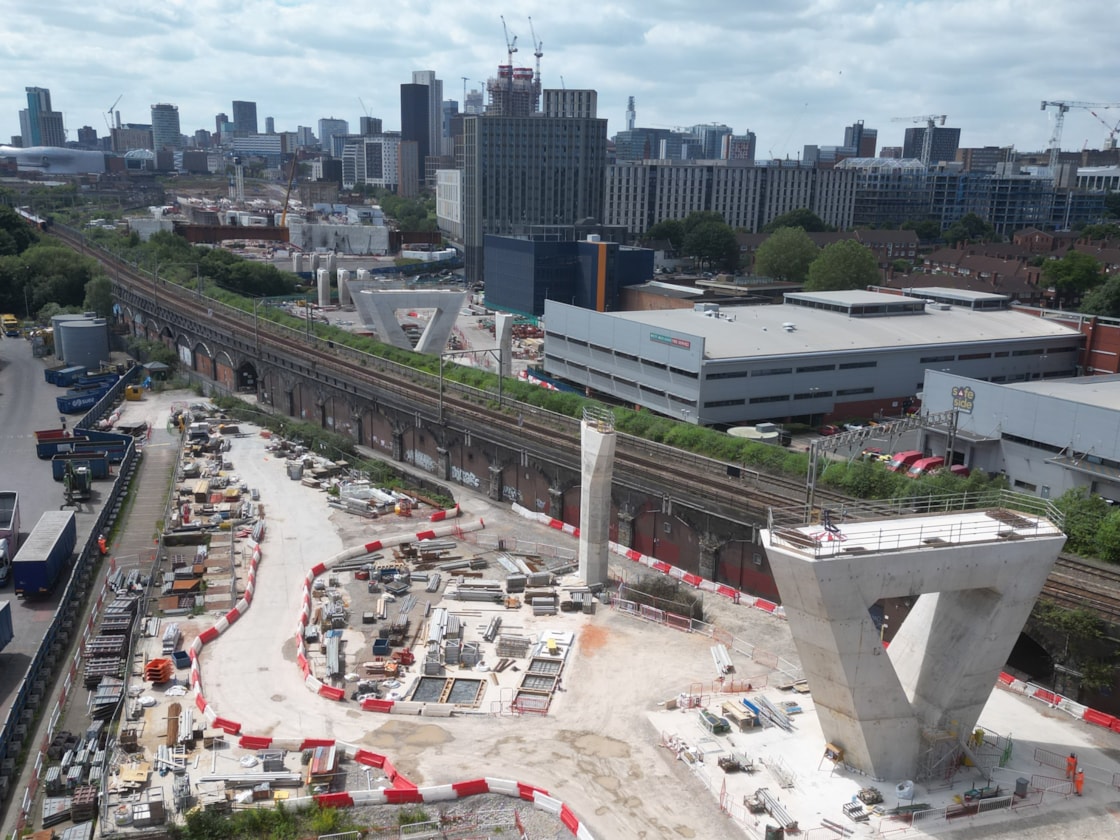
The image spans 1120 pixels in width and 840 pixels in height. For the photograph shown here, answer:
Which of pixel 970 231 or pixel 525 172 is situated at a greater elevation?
pixel 525 172

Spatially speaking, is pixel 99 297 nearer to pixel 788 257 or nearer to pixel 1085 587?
pixel 788 257

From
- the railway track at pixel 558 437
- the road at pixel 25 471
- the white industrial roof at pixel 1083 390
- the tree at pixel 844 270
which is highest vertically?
the tree at pixel 844 270

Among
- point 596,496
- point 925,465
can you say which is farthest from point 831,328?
point 596,496

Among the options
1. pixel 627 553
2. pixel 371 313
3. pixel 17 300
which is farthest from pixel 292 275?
pixel 627 553

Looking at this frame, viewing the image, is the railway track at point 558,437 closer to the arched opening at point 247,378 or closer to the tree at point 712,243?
the arched opening at point 247,378

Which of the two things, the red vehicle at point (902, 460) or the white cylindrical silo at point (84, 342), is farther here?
the white cylindrical silo at point (84, 342)

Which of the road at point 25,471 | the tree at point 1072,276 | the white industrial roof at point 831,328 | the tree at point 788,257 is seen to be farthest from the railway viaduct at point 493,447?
the tree at point 1072,276

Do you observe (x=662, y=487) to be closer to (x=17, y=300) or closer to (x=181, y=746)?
(x=181, y=746)
